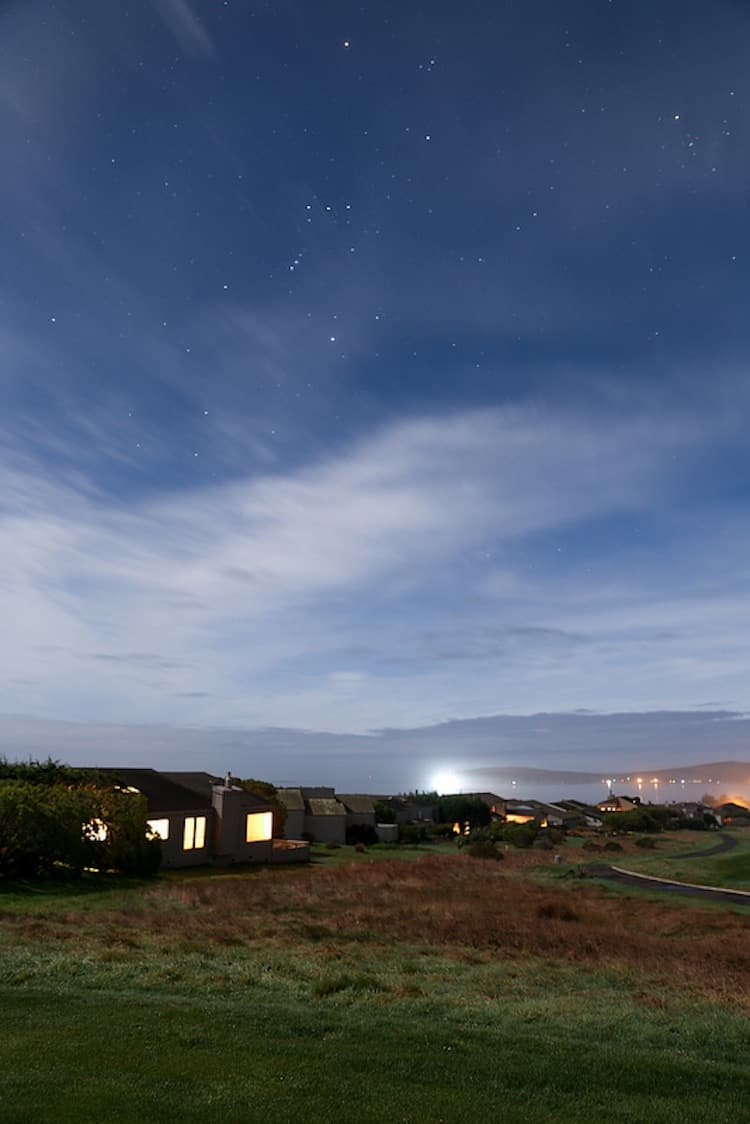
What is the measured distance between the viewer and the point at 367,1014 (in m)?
12.6

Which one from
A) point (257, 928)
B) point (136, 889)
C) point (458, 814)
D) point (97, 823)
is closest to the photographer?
point (257, 928)

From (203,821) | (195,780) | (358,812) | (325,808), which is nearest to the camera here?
(203,821)

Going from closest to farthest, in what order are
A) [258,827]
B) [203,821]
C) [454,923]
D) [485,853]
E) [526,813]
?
[454,923]
[203,821]
[258,827]
[485,853]
[526,813]

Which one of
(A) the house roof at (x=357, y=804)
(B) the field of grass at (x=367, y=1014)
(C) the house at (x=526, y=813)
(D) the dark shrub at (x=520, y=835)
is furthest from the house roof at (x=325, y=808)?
(B) the field of grass at (x=367, y=1014)

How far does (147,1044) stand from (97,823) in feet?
95.3

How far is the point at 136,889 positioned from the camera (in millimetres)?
31406

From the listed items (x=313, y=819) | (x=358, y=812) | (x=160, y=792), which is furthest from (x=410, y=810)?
(x=160, y=792)

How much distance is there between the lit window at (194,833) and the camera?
44562mm

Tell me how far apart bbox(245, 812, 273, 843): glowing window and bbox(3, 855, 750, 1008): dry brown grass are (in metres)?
13.9

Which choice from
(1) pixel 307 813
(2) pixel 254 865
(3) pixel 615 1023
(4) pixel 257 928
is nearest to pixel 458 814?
(1) pixel 307 813

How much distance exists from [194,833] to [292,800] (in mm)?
22602

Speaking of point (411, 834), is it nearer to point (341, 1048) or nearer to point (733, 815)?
point (341, 1048)

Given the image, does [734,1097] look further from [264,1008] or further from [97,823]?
[97,823]

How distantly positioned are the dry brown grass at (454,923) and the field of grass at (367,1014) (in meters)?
0.14
